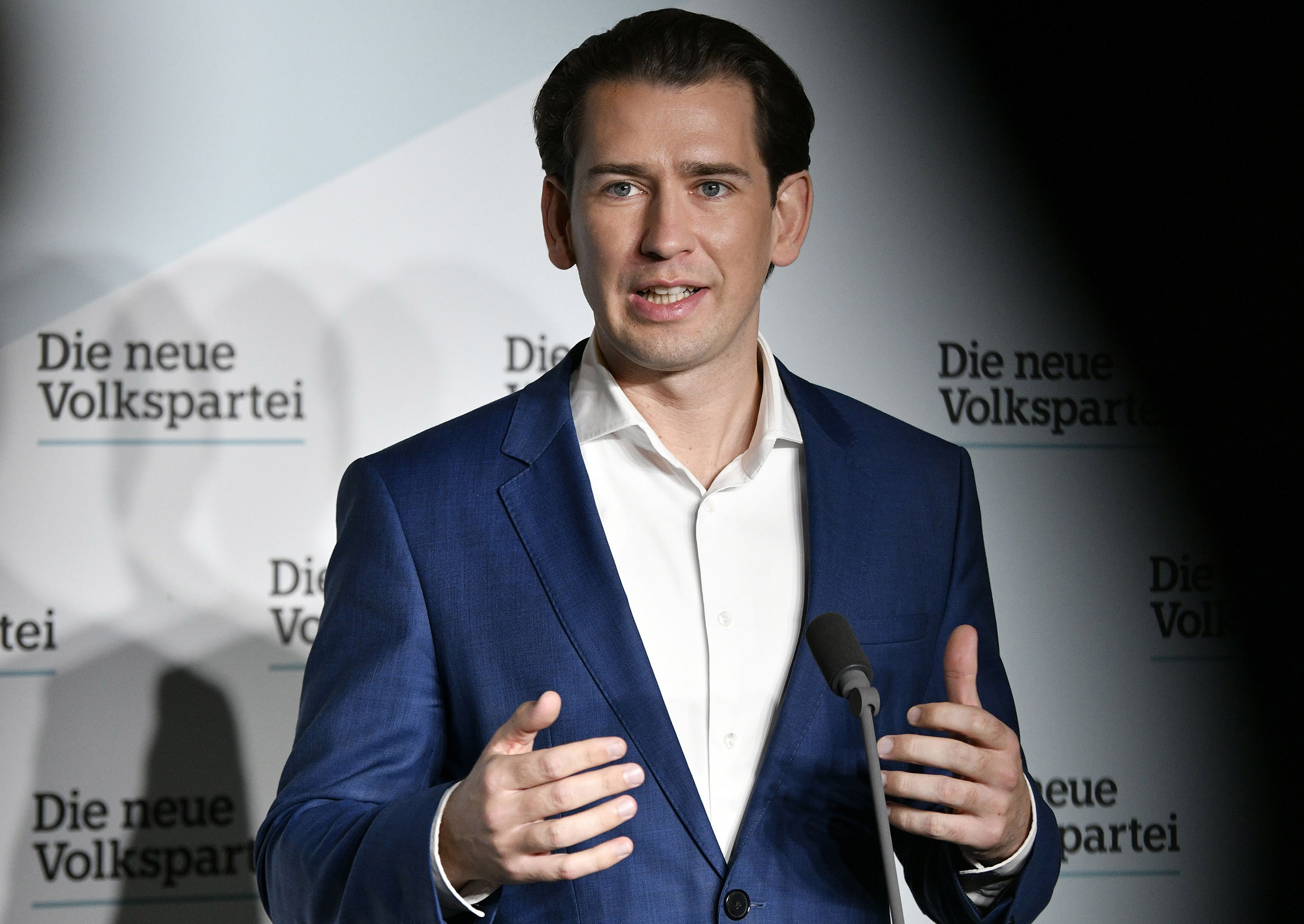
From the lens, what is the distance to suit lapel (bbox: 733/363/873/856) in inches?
64.9

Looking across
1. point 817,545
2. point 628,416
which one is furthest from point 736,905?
point 628,416

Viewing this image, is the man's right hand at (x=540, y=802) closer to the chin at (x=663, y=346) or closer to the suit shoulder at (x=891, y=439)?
the chin at (x=663, y=346)

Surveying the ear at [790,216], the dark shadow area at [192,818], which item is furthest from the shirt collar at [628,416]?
the dark shadow area at [192,818]

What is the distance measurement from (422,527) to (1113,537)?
1919 mm

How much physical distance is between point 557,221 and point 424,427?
2.80 ft

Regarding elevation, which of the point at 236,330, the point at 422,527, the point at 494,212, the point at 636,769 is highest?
the point at 494,212

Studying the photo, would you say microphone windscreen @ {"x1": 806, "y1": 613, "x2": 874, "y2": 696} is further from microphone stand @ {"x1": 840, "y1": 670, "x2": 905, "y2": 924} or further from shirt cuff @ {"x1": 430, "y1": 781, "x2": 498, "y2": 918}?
shirt cuff @ {"x1": 430, "y1": 781, "x2": 498, "y2": 918}

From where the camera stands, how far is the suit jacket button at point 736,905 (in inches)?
62.4

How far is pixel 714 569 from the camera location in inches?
71.6

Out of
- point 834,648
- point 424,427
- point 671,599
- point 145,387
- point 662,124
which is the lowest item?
point 834,648

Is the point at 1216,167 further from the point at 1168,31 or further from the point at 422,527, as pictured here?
the point at 422,527

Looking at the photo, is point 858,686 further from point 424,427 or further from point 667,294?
point 424,427

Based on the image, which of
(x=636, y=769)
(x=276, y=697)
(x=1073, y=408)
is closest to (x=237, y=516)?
(x=276, y=697)

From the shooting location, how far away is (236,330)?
8.80 ft
